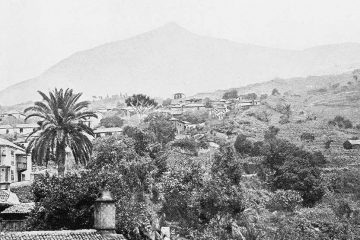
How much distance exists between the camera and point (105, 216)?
3269 cm

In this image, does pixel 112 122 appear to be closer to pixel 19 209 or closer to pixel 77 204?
pixel 19 209

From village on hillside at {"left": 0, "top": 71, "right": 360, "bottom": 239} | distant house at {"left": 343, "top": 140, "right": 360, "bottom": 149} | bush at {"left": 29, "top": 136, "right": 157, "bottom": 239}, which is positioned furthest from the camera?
distant house at {"left": 343, "top": 140, "right": 360, "bottom": 149}

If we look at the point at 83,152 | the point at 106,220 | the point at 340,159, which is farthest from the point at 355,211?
the point at 106,220

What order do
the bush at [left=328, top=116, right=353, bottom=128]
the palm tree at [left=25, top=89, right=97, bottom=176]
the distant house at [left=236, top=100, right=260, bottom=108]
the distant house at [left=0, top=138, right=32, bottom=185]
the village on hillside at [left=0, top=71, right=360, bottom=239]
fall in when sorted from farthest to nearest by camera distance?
1. the distant house at [left=236, top=100, right=260, bottom=108]
2. the bush at [left=328, top=116, right=353, bottom=128]
3. the distant house at [left=0, top=138, right=32, bottom=185]
4. the village on hillside at [left=0, top=71, right=360, bottom=239]
5. the palm tree at [left=25, top=89, right=97, bottom=176]

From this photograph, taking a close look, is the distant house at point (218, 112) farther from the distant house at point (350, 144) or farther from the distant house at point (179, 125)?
the distant house at point (350, 144)

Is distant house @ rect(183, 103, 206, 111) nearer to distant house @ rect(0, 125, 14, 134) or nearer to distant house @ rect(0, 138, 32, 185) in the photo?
distant house @ rect(0, 125, 14, 134)

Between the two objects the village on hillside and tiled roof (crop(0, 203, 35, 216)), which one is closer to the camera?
tiled roof (crop(0, 203, 35, 216))

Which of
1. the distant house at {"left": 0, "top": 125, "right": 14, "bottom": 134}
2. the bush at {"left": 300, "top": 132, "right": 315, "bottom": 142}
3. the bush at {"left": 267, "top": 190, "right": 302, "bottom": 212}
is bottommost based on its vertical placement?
the bush at {"left": 267, "top": 190, "right": 302, "bottom": 212}

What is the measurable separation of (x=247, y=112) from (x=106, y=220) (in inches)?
5293

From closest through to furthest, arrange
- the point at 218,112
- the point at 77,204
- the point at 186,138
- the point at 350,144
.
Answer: the point at 77,204, the point at 186,138, the point at 350,144, the point at 218,112

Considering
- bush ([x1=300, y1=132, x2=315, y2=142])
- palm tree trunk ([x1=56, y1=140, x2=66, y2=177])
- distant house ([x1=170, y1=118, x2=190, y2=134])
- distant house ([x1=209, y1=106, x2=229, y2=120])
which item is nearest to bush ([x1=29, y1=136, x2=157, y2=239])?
palm tree trunk ([x1=56, y1=140, x2=66, y2=177])

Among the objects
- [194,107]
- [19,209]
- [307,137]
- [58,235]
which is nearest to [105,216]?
[58,235]

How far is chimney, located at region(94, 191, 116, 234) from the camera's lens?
106ft

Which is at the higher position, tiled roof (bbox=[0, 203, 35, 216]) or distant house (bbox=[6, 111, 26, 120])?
tiled roof (bbox=[0, 203, 35, 216])
